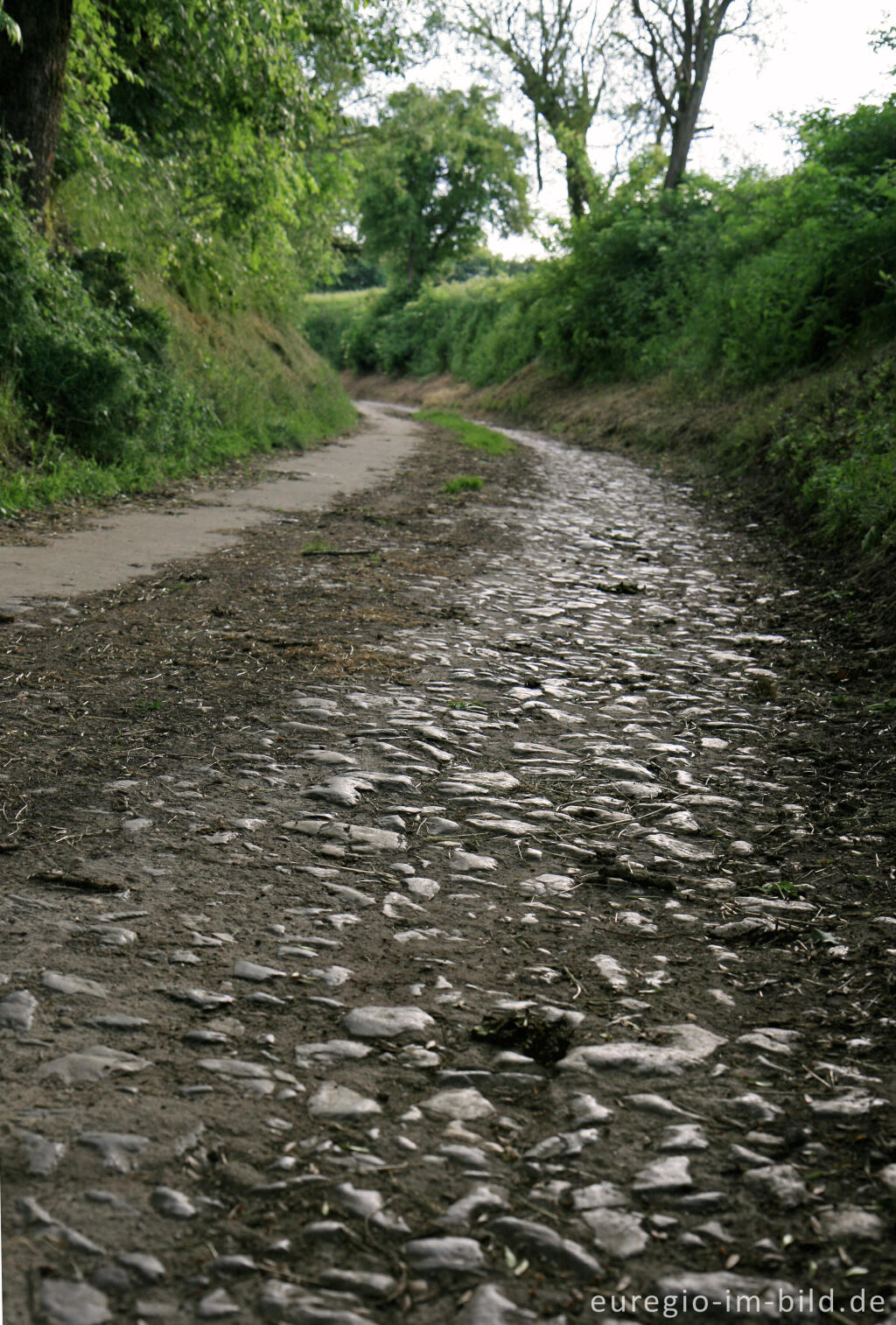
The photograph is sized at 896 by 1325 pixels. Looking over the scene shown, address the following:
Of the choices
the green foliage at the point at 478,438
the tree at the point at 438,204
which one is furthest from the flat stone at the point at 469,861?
the tree at the point at 438,204

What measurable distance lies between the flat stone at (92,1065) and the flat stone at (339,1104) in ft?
1.17

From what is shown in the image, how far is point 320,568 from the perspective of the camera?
276 inches

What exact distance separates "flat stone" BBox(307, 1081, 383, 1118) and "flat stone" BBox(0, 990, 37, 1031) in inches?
25.4

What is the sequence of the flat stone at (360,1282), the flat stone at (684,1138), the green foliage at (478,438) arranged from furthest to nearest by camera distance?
the green foliage at (478,438), the flat stone at (684,1138), the flat stone at (360,1282)

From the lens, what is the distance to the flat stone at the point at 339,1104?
199 cm

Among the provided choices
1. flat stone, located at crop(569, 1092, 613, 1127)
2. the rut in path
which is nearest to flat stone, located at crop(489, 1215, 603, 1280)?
the rut in path

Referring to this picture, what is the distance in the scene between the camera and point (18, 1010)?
7.20ft

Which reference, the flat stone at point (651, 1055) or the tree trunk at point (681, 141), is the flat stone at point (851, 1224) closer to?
the flat stone at point (651, 1055)

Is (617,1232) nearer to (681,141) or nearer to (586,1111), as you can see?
(586,1111)

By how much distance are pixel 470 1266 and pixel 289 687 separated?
10.2ft

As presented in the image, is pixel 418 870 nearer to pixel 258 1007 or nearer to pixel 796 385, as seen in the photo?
pixel 258 1007

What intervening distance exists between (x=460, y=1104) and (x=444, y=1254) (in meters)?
0.38

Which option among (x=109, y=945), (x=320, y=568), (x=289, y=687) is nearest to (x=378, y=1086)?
(x=109, y=945)

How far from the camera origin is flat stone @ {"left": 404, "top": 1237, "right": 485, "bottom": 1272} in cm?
166
